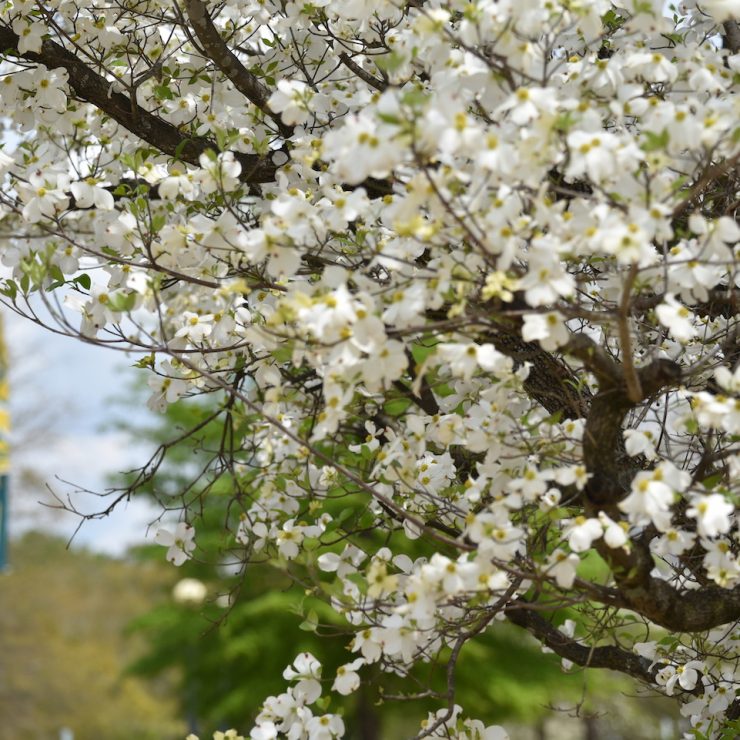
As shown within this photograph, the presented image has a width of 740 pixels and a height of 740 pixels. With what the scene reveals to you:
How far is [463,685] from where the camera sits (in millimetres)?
12656

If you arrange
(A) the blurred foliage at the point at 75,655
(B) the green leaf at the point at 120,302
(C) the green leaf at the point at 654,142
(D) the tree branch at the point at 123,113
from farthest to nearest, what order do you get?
(A) the blurred foliage at the point at 75,655 < (D) the tree branch at the point at 123,113 < (B) the green leaf at the point at 120,302 < (C) the green leaf at the point at 654,142

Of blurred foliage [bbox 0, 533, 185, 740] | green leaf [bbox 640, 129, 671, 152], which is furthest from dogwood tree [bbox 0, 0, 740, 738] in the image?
blurred foliage [bbox 0, 533, 185, 740]

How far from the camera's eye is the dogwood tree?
71.8 inches

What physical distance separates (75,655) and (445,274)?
76.7ft

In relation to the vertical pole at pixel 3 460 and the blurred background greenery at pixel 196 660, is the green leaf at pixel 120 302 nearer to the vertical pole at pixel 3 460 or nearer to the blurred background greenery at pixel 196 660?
the blurred background greenery at pixel 196 660

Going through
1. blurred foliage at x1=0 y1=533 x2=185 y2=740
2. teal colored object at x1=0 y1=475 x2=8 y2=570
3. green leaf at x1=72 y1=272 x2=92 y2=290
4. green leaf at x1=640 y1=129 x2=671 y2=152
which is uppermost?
blurred foliage at x1=0 y1=533 x2=185 y2=740

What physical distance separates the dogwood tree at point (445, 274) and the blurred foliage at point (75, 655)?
1574 centimetres

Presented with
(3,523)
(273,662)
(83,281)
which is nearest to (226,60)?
(83,281)

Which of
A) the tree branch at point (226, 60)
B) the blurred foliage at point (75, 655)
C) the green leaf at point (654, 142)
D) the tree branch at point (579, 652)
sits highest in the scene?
the blurred foliage at point (75, 655)

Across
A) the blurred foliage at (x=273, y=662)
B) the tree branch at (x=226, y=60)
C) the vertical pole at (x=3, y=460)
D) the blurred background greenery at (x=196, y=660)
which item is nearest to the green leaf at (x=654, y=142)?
the tree branch at (x=226, y=60)

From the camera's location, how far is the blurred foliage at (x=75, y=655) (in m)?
21.0

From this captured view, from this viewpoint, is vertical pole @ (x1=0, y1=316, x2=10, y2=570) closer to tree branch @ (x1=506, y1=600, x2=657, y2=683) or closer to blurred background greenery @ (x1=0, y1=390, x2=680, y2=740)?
blurred background greenery @ (x1=0, y1=390, x2=680, y2=740)

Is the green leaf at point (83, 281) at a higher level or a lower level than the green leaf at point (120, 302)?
higher

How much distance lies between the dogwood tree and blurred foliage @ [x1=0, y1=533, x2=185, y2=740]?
15.7m
